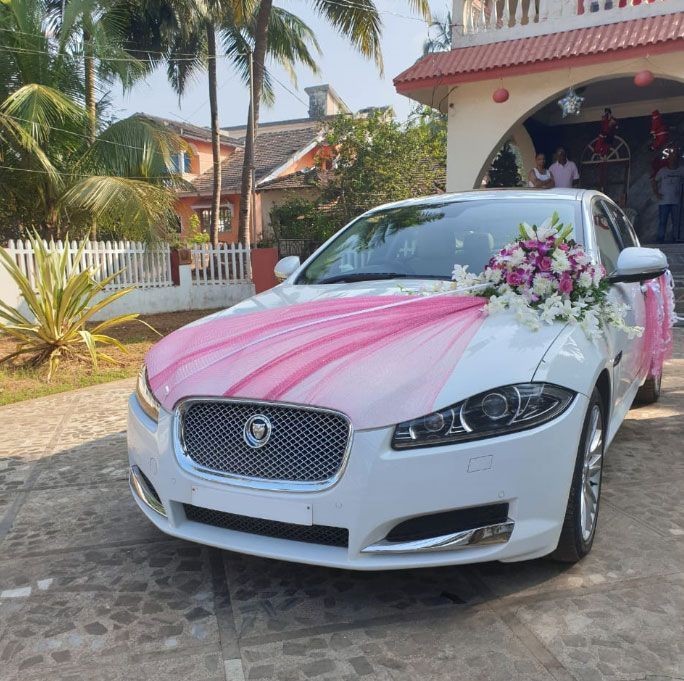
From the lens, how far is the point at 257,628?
238 cm

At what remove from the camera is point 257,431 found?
2326mm

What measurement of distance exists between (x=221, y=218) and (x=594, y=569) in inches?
1122

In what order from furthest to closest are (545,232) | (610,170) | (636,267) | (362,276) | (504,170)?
(504,170) < (610,170) < (362,276) < (636,267) < (545,232)

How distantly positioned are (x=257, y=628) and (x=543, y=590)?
108 cm

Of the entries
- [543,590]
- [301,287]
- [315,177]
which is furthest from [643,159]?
[543,590]

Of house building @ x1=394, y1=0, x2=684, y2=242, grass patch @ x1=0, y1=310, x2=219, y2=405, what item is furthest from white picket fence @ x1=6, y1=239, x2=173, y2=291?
house building @ x1=394, y1=0, x2=684, y2=242

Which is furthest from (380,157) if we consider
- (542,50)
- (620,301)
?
(620,301)

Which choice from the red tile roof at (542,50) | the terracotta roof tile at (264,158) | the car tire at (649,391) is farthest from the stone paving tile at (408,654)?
the terracotta roof tile at (264,158)

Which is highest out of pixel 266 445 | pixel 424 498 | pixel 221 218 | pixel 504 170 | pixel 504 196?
pixel 504 170

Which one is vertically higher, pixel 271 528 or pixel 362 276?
pixel 362 276

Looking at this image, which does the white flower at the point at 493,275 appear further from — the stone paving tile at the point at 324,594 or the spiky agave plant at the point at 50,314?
the spiky agave plant at the point at 50,314

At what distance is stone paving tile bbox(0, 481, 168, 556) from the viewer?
10.4 feet

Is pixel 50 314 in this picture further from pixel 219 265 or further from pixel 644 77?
pixel 644 77

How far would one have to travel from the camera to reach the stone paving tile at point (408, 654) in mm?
2094
